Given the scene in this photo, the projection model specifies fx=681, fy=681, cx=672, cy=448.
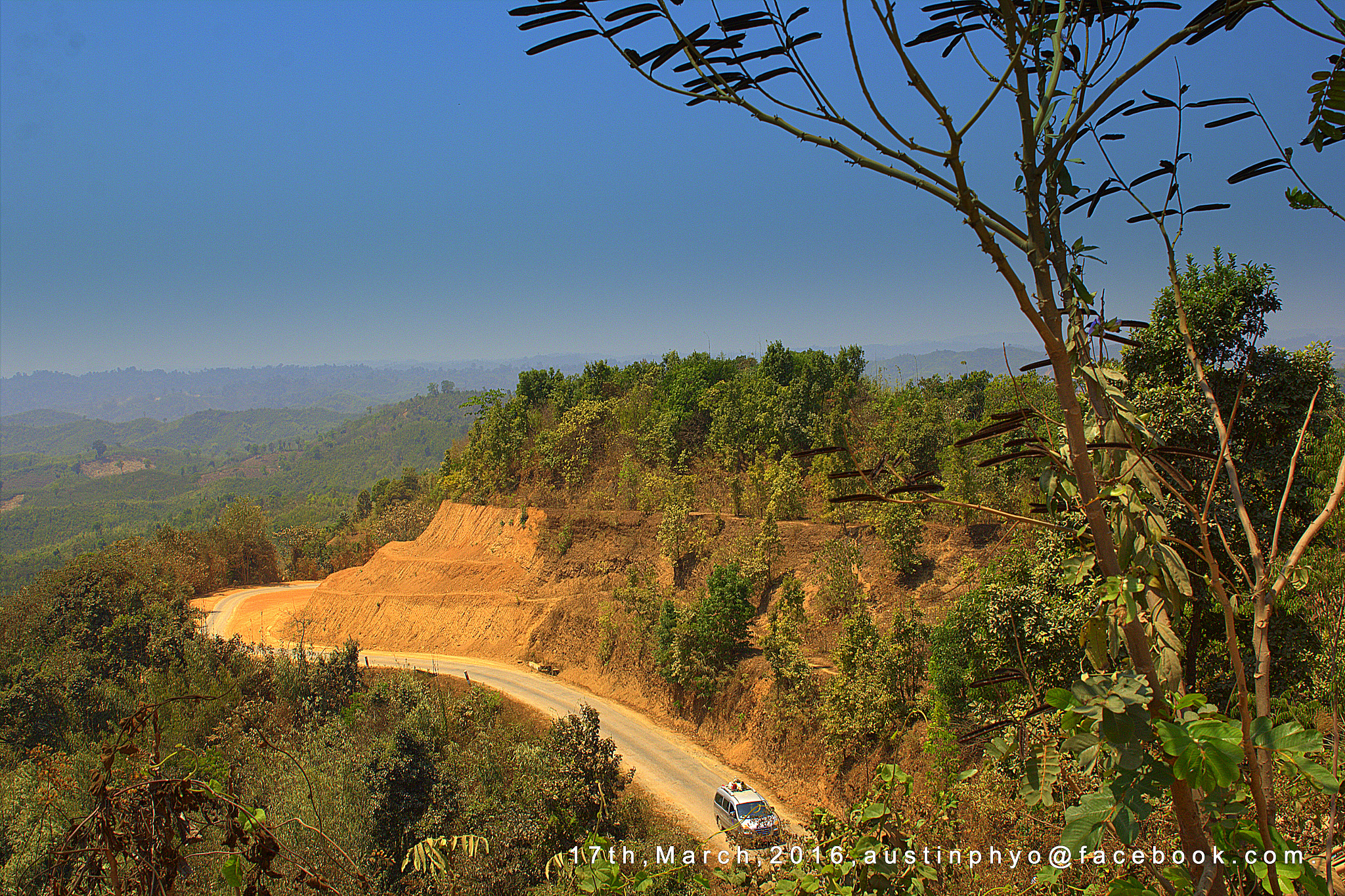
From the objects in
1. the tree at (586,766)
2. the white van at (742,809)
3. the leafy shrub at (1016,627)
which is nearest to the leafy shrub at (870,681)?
the leafy shrub at (1016,627)

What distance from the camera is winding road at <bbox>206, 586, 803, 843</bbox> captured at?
1345 cm

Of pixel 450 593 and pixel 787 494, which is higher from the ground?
pixel 787 494

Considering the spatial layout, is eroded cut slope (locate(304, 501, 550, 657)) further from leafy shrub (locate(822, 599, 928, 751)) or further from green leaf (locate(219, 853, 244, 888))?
green leaf (locate(219, 853, 244, 888))

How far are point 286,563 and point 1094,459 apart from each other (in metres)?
45.0

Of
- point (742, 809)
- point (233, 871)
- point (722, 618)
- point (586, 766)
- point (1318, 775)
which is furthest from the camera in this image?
point (722, 618)

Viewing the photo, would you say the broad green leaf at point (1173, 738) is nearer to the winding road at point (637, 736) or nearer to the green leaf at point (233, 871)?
the green leaf at point (233, 871)

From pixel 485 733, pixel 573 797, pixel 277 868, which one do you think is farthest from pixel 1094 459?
pixel 485 733

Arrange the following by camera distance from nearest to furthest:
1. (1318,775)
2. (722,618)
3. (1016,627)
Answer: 1. (1318,775)
2. (1016,627)
3. (722,618)

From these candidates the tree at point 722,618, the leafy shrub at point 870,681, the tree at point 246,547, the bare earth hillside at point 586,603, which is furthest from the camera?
the tree at point 246,547

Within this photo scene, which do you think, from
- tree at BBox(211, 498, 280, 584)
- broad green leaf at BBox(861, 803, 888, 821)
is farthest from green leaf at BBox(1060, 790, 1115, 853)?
tree at BBox(211, 498, 280, 584)

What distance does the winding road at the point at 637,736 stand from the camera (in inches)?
529

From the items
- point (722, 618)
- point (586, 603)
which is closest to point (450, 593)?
point (586, 603)

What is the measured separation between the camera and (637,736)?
54.0 ft

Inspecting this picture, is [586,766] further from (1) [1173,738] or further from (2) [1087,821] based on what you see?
(1) [1173,738]
